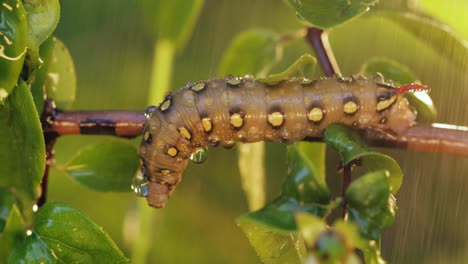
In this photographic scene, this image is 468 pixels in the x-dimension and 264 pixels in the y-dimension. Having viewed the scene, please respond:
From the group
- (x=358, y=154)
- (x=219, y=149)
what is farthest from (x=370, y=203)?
(x=219, y=149)

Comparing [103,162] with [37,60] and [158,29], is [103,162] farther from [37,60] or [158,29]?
[158,29]

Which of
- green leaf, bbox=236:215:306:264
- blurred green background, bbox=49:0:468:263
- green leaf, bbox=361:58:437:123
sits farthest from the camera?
blurred green background, bbox=49:0:468:263

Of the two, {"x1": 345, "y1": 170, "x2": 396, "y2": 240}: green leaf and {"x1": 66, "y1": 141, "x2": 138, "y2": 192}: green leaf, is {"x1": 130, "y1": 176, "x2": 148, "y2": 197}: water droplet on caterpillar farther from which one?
{"x1": 345, "y1": 170, "x2": 396, "y2": 240}: green leaf

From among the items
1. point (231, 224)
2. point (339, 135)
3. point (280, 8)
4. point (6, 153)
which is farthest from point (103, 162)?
point (280, 8)

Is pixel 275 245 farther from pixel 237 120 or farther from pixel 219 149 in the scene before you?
pixel 219 149

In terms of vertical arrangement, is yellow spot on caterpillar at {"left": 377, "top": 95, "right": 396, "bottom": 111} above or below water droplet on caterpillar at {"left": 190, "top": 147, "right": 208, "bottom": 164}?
above

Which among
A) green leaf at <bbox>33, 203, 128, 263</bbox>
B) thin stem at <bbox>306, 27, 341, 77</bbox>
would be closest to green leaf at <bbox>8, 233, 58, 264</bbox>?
green leaf at <bbox>33, 203, 128, 263</bbox>

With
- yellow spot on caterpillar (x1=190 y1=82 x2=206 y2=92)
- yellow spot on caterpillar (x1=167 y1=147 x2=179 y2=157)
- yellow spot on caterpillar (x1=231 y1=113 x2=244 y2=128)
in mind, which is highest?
yellow spot on caterpillar (x1=190 y1=82 x2=206 y2=92)
